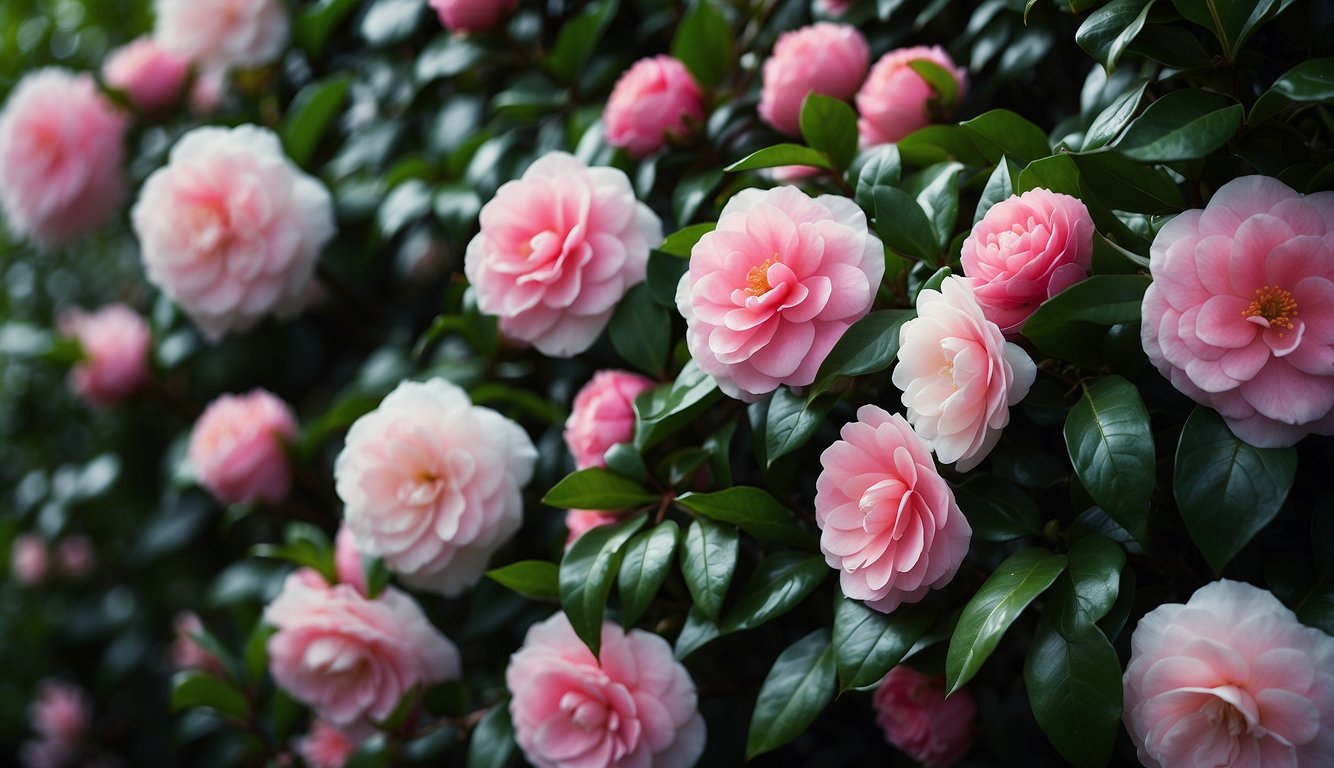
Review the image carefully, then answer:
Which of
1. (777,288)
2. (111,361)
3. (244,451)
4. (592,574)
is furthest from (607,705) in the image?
(111,361)

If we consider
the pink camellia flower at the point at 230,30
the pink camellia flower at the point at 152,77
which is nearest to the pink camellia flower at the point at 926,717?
the pink camellia flower at the point at 230,30

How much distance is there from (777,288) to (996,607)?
0.23m

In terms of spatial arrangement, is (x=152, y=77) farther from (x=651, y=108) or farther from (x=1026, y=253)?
(x=1026, y=253)

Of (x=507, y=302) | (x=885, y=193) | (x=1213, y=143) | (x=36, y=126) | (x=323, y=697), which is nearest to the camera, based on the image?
(x=1213, y=143)

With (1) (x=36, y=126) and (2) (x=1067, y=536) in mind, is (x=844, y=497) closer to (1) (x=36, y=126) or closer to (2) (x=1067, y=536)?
(2) (x=1067, y=536)

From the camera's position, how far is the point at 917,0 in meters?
0.98

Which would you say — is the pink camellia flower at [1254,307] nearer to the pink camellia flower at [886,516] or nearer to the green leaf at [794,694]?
the pink camellia flower at [886,516]

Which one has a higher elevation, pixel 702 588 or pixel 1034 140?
pixel 1034 140

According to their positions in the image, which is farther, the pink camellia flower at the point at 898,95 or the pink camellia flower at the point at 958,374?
the pink camellia flower at the point at 898,95

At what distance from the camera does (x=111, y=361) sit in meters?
1.36

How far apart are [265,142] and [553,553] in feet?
1.81

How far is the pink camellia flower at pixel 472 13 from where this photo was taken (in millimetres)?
1023

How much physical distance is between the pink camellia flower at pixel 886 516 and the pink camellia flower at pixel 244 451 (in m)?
0.69

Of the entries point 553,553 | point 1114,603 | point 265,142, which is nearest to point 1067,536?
point 1114,603
